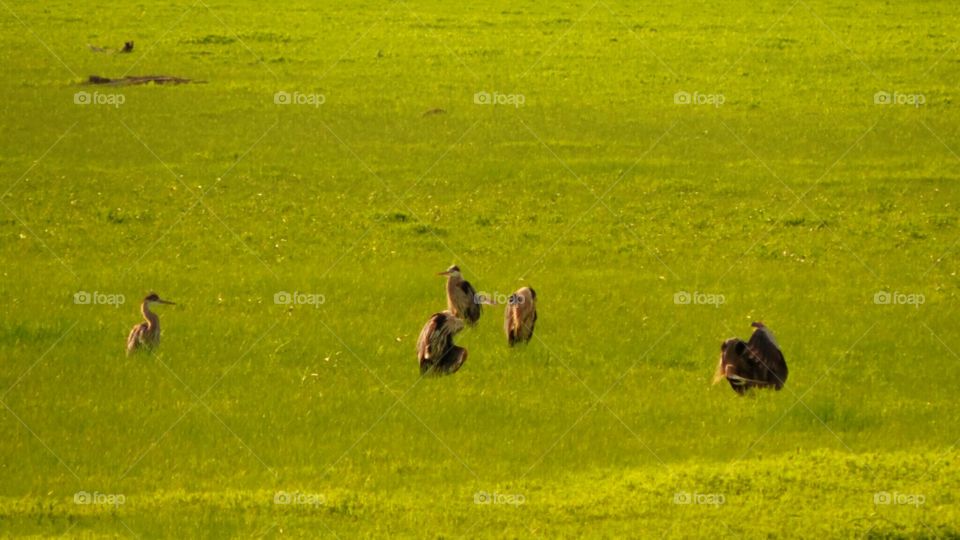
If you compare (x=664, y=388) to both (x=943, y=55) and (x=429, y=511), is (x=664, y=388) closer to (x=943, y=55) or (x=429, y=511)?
(x=429, y=511)

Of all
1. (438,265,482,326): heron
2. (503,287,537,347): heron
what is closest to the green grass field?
(503,287,537,347): heron

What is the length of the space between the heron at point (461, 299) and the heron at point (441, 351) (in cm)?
162

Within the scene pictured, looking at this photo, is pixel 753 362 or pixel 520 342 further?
pixel 520 342

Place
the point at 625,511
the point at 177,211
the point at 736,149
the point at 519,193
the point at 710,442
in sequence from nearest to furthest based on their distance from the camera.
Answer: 1. the point at 625,511
2. the point at 710,442
3. the point at 177,211
4. the point at 519,193
5. the point at 736,149

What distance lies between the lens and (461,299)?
19.6 metres

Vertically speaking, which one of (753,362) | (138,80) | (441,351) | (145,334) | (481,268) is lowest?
(753,362)

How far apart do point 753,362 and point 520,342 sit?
3.32 meters

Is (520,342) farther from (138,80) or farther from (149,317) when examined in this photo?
(138,80)

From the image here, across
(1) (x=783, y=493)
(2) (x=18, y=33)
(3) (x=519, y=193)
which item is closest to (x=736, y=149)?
(3) (x=519, y=193)

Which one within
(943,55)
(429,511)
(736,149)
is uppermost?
(943,55)

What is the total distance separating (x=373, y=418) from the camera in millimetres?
16203

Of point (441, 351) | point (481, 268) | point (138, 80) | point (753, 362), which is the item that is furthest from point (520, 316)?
point (138, 80)

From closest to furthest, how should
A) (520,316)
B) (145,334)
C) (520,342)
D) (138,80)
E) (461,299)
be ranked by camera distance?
(145,334), (520,316), (520,342), (461,299), (138,80)

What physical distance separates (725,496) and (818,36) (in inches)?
Answer: 1381
